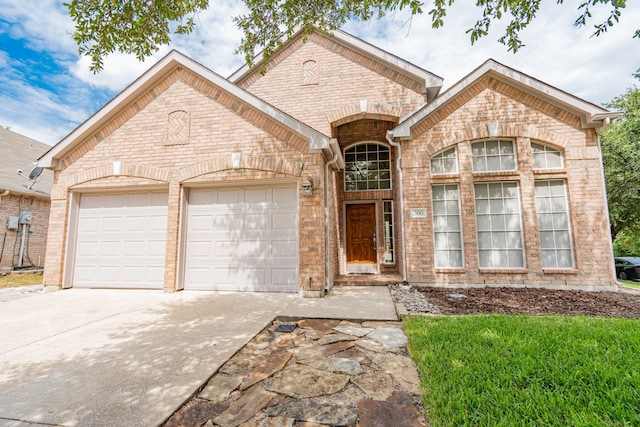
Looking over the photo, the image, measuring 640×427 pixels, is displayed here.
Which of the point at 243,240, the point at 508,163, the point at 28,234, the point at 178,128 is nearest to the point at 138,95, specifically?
the point at 178,128

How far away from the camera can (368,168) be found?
10000 mm

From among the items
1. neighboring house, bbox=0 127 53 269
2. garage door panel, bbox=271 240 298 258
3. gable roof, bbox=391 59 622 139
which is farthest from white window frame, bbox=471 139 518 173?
neighboring house, bbox=0 127 53 269

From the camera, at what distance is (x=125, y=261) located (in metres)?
6.94

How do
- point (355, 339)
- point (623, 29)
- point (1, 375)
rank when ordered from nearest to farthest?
point (1, 375) → point (355, 339) → point (623, 29)

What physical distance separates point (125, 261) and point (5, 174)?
31.3 feet

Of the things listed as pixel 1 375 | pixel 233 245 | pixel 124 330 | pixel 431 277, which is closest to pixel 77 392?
pixel 1 375

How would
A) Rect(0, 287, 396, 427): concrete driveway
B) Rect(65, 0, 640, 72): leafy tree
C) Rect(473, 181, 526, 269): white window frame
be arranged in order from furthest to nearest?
Rect(473, 181, 526, 269): white window frame < Rect(65, 0, 640, 72): leafy tree < Rect(0, 287, 396, 427): concrete driveway

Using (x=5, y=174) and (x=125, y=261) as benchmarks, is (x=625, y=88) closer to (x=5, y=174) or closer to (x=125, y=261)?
(x=125, y=261)

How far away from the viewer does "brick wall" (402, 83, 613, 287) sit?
668 cm

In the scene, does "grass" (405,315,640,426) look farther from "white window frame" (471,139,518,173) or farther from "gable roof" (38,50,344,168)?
"gable roof" (38,50,344,168)

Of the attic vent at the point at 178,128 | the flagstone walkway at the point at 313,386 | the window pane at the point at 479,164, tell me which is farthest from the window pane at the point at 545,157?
the attic vent at the point at 178,128

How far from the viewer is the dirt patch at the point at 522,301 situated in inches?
189

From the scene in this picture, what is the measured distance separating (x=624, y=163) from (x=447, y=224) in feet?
44.9

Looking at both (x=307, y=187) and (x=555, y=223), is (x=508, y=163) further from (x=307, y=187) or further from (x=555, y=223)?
(x=307, y=187)
